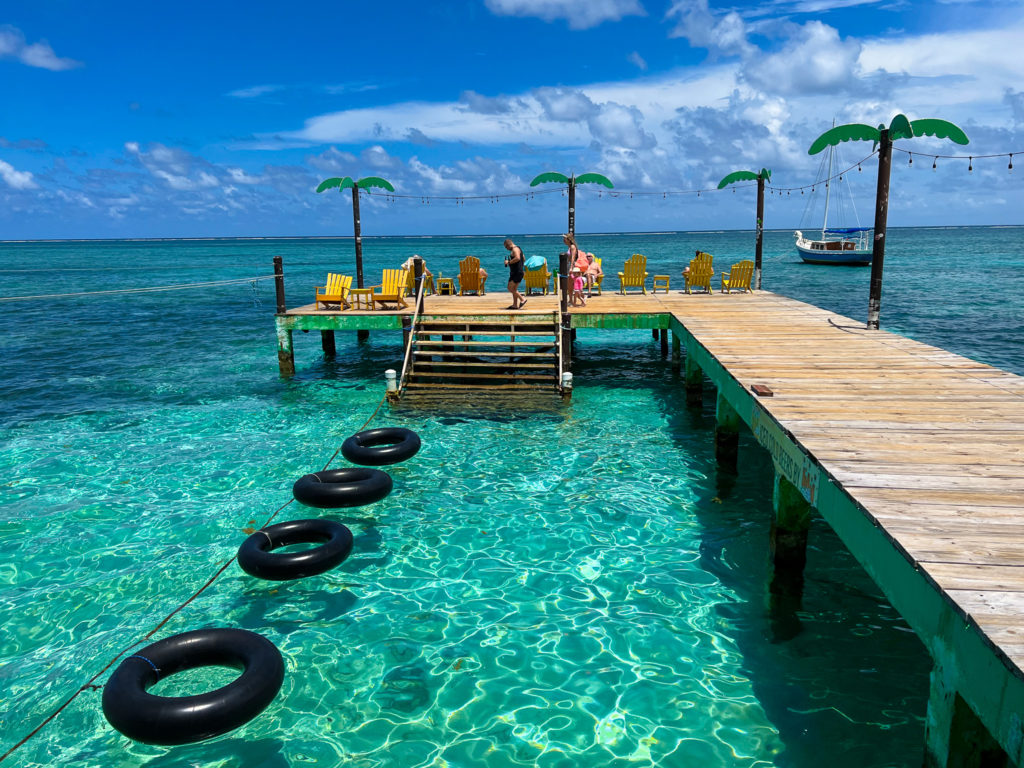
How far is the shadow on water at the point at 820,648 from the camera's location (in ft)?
16.1

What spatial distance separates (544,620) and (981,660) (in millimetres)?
3992

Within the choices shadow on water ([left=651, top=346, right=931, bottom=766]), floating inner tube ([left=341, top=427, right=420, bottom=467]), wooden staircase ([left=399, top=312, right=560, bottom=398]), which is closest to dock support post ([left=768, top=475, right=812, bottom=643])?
shadow on water ([left=651, top=346, right=931, bottom=766])

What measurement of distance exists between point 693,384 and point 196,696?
35.6 feet

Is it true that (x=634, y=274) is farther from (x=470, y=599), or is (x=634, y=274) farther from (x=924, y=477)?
(x=924, y=477)

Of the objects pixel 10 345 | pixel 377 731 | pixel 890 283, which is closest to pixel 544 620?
pixel 377 731

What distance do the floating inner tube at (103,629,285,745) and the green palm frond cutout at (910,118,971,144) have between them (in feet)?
38.9

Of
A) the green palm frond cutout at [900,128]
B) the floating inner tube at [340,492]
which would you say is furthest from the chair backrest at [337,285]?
the green palm frond cutout at [900,128]

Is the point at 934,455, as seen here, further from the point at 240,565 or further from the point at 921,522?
the point at 240,565

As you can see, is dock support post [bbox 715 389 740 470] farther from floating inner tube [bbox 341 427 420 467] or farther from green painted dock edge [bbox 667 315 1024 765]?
floating inner tube [bbox 341 427 420 467]

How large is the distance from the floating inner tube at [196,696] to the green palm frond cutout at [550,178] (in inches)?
626

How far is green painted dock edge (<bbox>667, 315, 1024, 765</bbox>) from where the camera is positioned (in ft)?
9.38

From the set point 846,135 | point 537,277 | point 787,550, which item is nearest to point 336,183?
point 537,277

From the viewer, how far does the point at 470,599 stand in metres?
6.90

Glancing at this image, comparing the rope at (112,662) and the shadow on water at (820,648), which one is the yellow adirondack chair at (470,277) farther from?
the rope at (112,662)
